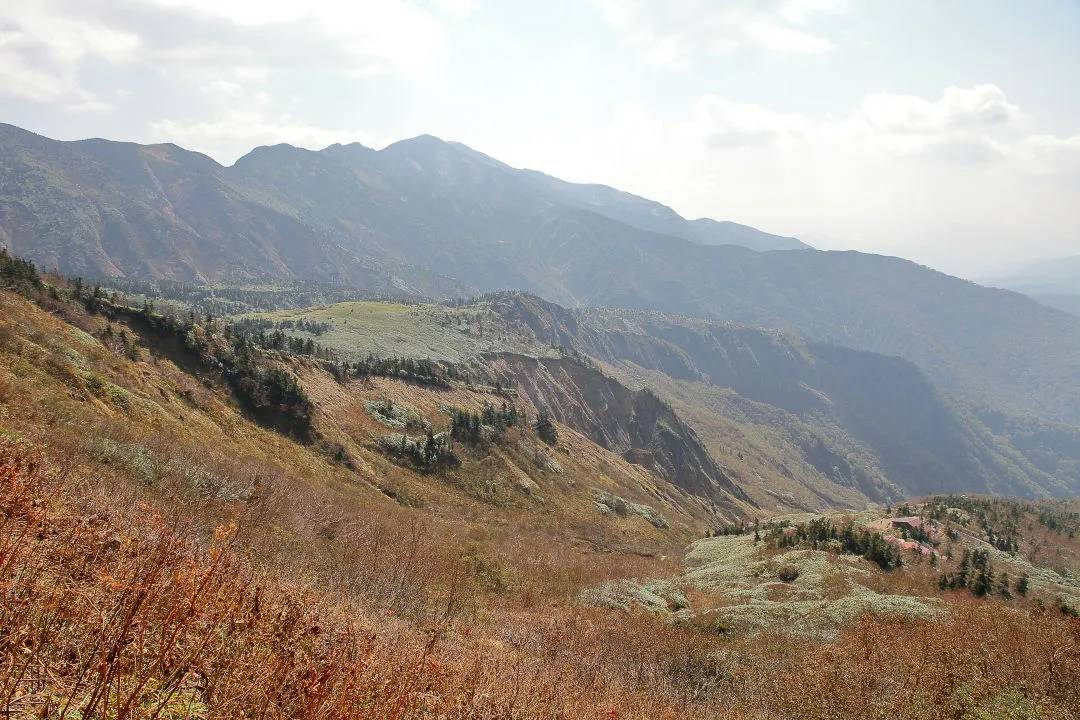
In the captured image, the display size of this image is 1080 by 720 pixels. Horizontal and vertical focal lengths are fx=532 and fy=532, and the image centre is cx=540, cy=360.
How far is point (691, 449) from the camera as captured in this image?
162375 millimetres

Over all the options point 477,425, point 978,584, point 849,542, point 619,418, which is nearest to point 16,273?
point 477,425

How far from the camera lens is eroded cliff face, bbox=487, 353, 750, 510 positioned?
14425 centimetres

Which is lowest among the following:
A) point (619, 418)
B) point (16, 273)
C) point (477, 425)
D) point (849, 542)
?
point (619, 418)

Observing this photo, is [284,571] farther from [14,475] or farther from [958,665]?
[958,665]

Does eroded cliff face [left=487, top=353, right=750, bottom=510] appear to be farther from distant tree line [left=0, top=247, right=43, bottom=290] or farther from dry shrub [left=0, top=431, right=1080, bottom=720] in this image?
dry shrub [left=0, top=431, right=1080, bottom=720]

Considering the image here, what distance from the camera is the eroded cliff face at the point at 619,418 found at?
5679 inches

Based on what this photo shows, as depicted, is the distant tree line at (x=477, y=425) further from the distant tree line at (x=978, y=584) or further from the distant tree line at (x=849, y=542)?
the distant tree line at (x=978, y=584)

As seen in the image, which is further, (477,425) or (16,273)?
(477,425)

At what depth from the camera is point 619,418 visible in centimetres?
16362

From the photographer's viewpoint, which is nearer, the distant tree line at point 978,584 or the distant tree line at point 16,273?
the distant tree line at point 978,584

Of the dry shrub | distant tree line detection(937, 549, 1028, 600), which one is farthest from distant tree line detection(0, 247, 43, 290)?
distant tree line detection(937, 549, 1028, 600)

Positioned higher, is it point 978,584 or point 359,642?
point 359,642

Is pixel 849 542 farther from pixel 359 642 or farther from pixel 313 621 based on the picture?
pixel 313 621

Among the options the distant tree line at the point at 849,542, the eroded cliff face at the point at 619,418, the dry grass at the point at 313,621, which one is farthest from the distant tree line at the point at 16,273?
the eroded cliff face at the point at 619,418
